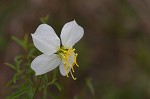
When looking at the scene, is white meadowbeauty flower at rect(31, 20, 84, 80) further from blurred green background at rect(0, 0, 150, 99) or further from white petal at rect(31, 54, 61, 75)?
blurred green background at rect(0, 0, 150, 99)

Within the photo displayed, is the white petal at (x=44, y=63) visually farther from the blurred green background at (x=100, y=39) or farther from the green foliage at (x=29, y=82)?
the blurred green background at (x=100, y=39)

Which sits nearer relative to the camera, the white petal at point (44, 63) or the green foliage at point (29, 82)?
the white petal at point (44, 63)

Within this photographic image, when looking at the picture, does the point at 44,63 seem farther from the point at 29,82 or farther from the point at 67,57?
the point at 29,82

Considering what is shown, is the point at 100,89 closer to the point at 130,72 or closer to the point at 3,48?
the point at 130,72

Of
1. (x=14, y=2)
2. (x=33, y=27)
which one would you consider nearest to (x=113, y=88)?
(x=33, y=27)

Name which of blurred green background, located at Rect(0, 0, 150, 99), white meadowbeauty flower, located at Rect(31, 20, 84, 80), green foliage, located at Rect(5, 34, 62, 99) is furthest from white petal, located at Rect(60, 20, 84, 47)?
blurred green background, located at Rect(0, 0, 150, 99)

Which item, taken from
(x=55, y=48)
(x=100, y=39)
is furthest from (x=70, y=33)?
(x=100, y=39)

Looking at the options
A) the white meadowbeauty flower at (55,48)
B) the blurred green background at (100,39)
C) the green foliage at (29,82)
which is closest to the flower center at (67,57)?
the white meadowbeauty flower at (55,48)
